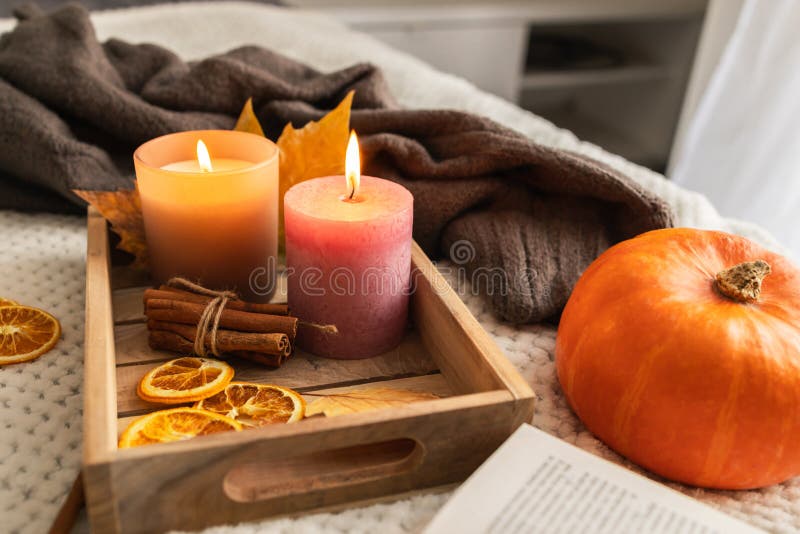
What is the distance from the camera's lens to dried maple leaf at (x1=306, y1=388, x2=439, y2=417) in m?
0.58

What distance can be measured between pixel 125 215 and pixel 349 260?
0.31m

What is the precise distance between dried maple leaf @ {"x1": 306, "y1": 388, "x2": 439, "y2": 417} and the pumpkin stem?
252 mm

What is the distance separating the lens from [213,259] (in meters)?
0.73

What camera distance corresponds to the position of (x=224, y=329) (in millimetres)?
665

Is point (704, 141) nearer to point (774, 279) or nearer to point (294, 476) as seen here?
point (774, 279)

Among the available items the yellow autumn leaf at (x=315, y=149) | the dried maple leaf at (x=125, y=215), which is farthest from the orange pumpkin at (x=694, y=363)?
the dried maple leaf at (x=125, y=215)

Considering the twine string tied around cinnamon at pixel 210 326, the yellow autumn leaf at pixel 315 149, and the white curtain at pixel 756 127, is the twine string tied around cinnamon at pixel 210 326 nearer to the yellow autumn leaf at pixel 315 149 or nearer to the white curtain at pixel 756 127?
the yellow autumn leaf at pixel 315 149

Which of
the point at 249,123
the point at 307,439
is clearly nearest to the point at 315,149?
the point at 249,123

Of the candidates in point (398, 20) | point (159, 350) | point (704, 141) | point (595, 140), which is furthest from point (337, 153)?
point (595, 140)

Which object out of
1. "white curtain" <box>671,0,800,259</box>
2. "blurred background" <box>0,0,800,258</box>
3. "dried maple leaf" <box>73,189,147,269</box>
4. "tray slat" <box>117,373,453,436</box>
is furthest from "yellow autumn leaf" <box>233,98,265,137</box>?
"white curtain" <box>671,0,800,259</box>

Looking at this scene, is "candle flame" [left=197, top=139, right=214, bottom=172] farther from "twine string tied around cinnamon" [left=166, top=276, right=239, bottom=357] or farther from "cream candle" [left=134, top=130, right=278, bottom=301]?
"twine string tied around cinnamon" [left=166, top=276, right=239, bottom=357]

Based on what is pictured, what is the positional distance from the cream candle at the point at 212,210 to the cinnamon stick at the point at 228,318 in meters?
0.07

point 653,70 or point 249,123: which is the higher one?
point 249,123

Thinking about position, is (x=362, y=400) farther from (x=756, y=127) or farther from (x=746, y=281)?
(x=756, y=127)
